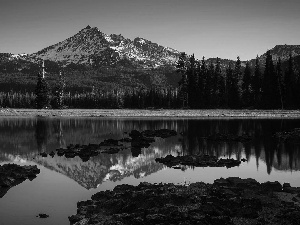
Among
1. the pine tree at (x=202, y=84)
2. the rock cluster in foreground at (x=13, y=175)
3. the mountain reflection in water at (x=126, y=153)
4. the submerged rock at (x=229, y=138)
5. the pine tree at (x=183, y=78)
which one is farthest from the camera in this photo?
the pine tree at (x=183, y=78)

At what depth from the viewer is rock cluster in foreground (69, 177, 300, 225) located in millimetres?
16250

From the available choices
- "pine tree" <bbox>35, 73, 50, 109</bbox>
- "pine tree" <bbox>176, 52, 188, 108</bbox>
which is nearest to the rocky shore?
"pine tree" <bbox>176, 52, 188, 108</bbox>

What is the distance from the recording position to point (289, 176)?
26.8 m

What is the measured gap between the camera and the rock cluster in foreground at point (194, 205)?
16250mm

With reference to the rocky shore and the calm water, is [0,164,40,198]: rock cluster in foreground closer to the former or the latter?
the calm water

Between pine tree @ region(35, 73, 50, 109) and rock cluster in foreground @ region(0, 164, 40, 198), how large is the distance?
4207 inches

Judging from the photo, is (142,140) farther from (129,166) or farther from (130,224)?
(130,224)

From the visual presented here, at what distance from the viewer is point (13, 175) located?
25.7 metres

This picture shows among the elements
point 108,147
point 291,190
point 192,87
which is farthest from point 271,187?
point 192,87

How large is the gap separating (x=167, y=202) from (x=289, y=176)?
12640 mm

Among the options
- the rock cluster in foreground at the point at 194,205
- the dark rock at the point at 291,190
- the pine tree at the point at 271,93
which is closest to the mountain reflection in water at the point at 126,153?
the rock cluster in foreground at the point at 194,205

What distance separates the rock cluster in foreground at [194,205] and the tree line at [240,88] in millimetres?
97921

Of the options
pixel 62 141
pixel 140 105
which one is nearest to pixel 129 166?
pixel 62 141

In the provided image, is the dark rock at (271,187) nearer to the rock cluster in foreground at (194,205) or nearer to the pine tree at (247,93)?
the rock cluster in foreground at (194,205)
